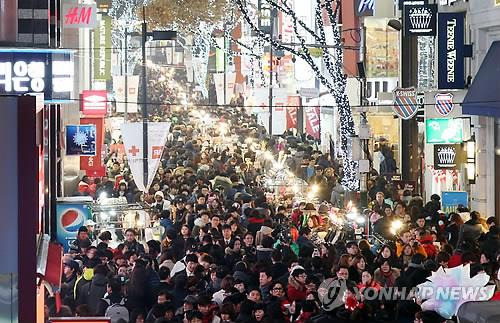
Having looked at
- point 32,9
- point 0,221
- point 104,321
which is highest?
point 32,9

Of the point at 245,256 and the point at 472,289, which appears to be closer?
the point at 472,289

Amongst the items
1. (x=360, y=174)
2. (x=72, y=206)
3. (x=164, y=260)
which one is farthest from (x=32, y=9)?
(x=360, y=174)

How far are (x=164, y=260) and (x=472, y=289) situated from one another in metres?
5.46

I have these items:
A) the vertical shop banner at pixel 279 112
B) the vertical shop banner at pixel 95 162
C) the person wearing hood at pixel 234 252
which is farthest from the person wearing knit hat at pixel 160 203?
A: the vertical shop banner at pixel 279 112

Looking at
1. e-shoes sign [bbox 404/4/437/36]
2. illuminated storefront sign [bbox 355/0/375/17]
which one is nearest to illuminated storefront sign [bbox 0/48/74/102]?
e-shoes sign [bbox 404/4/437/36]

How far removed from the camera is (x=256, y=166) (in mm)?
34844

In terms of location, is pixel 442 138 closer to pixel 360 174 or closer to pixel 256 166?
pixel 360 174

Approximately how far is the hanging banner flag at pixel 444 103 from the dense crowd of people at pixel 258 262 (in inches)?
117

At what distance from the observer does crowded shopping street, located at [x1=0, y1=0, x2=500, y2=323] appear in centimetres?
1099

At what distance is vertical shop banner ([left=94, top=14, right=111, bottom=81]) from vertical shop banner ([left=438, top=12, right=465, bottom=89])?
904 inches

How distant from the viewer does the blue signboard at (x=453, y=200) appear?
23.4 metres

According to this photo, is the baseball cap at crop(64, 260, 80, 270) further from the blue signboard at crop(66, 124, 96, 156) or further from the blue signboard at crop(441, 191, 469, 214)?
the blue signboard at crop(66, 124, 96, 156)

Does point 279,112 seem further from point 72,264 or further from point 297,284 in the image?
point 297,284

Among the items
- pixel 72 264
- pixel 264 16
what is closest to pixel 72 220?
pixel 72 264
